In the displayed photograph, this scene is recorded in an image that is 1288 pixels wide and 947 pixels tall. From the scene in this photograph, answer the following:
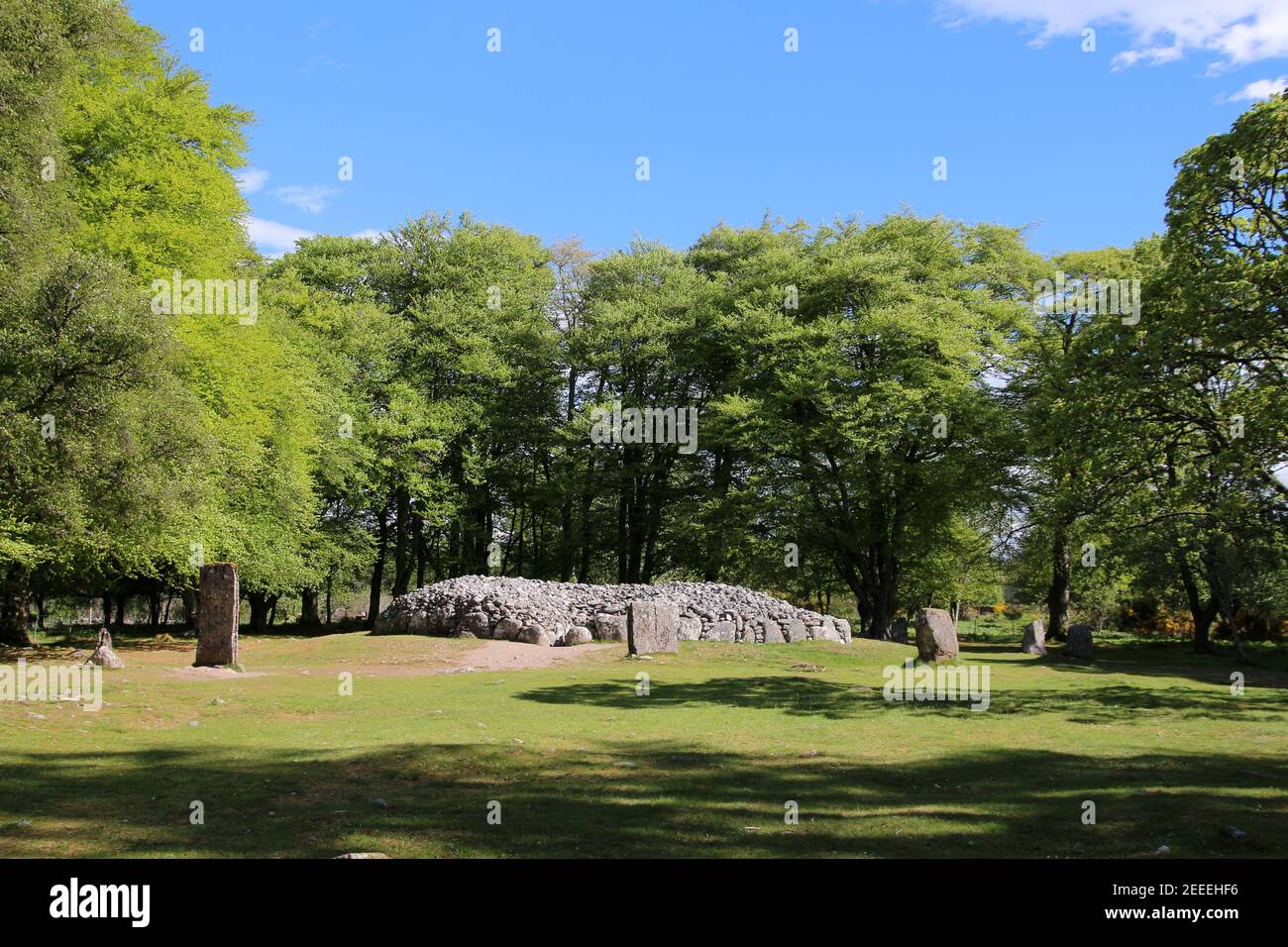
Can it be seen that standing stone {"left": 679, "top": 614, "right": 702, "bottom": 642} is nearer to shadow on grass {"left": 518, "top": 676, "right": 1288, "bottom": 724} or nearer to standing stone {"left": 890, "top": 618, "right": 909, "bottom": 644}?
shadow on grass {"left": 518, "top": 676, "right": 1288, "bottom": 724}

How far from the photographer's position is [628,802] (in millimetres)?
8031

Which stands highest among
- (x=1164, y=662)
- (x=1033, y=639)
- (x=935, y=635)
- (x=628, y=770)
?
(x=628, y=770)

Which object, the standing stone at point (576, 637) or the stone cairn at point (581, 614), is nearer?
the standing stone at point (576, 637)

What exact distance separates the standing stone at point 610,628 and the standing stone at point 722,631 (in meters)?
2.75

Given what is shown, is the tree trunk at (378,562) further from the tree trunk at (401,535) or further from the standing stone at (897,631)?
the standing stone at (897,631)

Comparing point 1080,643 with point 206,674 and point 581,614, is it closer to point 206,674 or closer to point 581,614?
point 581,614

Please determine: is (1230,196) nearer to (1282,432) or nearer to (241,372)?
(1282,432)

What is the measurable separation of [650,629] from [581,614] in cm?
549

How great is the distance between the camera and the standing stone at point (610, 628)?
2795 cm

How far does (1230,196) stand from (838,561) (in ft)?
81.7

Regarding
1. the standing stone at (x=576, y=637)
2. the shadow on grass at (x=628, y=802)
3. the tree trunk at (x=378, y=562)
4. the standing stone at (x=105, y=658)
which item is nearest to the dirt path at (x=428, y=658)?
the standing stone at (x=576, y=637)

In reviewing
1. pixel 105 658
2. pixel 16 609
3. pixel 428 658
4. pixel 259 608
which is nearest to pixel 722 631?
pixel 428 658

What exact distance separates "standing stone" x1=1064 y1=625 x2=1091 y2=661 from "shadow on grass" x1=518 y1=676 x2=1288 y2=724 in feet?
30.3

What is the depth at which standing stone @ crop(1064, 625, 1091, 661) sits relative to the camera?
28.7 metres
